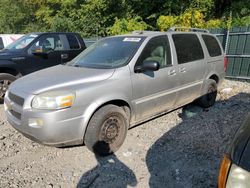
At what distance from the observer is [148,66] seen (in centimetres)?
381

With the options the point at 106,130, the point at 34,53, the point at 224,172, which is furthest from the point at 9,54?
the point at 224,172

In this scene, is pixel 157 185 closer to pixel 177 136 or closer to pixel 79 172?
pixel 79 172

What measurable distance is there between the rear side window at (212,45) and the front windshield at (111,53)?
6.48 ft

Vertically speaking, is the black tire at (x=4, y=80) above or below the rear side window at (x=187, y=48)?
below

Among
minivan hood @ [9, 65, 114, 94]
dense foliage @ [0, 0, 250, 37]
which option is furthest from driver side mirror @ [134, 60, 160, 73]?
dense foliage @ [0, 0, 250, 37]

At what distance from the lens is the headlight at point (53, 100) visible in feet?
10.4

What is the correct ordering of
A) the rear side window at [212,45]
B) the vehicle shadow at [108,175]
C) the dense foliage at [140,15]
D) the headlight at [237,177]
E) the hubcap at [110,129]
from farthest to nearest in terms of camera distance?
the dense foliage at [140,15] < the rear side window at [212,45] < the hubcap at [110,129] < the vehicle shadow at [108,175] < the headlight at [237,177]

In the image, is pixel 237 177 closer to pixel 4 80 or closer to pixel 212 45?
pixel 212 45

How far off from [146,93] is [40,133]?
1787mm

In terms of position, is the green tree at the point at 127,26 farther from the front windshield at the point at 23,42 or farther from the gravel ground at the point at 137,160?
the gravel ground at the point at 137,160

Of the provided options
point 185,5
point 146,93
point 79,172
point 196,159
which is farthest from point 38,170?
point 185,5

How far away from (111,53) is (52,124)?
168cm

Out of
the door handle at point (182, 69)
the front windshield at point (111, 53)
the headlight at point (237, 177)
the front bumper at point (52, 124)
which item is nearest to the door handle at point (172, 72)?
the door handle at point (182, 69)

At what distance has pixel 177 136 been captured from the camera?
431 cm
